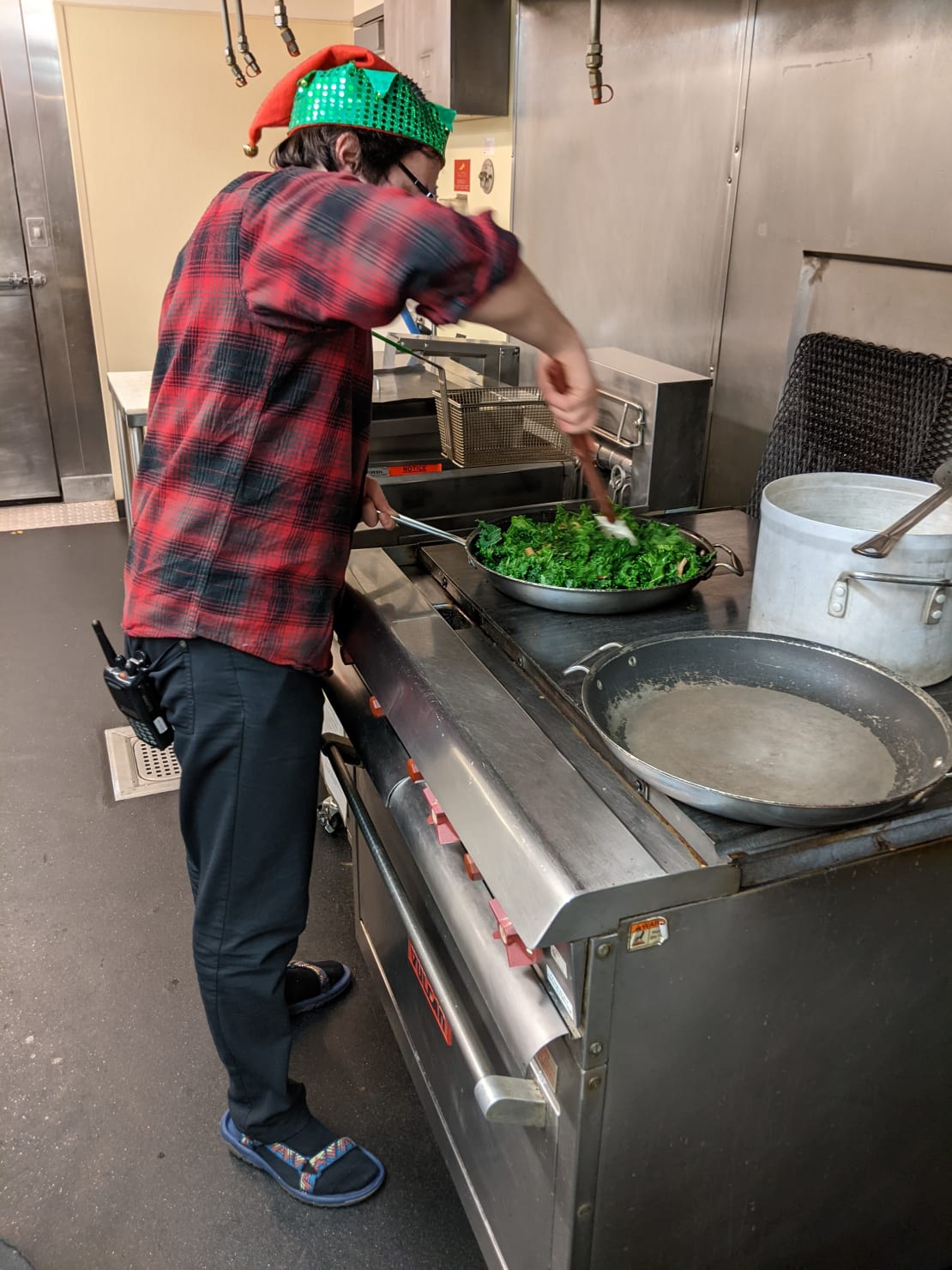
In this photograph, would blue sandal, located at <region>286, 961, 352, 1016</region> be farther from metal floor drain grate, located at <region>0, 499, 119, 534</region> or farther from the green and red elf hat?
metal floor drain grate, located at <region>0, 499, 119, 534</region>

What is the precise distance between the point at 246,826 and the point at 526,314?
28.5 inches

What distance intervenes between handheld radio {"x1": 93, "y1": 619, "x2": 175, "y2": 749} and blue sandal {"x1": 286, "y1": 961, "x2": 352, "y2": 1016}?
0.70m

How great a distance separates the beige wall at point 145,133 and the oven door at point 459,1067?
3.52 metres

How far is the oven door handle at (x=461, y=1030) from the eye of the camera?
864 millimetres

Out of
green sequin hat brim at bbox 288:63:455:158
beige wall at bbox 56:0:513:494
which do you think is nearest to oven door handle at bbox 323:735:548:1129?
green sequin hat brim at bbox 288:63:455:158

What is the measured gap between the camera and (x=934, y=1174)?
3.69 ft

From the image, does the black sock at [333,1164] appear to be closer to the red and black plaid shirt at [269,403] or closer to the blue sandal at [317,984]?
the blue sandal at [317,984]

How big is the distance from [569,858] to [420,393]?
190cm

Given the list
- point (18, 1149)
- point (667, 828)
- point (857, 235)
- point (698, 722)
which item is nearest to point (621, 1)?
point (857, 235)

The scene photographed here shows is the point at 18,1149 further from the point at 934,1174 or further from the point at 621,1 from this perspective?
the point at 621,1

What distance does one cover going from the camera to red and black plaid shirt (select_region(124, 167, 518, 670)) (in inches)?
35.0

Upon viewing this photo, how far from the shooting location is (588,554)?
1.37 m

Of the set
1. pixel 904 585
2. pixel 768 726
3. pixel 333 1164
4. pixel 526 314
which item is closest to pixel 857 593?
pixel 904 585

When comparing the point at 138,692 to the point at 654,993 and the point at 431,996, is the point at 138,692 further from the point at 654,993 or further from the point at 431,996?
the point at 654,993
